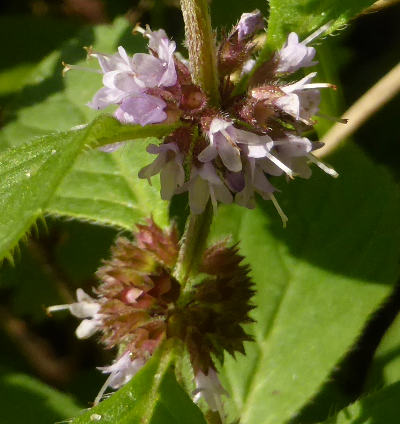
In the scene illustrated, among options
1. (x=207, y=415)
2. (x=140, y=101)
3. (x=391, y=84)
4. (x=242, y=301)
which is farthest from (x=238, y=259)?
(x=391, y=84)

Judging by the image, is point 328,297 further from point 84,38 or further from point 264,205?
point 84,38

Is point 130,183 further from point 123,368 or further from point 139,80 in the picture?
point 139,80

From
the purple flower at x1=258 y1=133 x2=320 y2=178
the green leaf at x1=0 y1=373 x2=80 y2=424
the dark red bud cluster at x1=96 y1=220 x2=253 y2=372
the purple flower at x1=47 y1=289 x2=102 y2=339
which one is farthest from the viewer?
the green leaf at x1=0 y1=373 x2=80 y2=424

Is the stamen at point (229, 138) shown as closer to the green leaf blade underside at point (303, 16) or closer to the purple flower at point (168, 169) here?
the purple flower at point (168, 169)

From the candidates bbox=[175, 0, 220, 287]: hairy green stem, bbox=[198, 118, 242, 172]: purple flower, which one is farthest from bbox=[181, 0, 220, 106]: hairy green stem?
bbox=[198, 118, 242, 172]: purple flower

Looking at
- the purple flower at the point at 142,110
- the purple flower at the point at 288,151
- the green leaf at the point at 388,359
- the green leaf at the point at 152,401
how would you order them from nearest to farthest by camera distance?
the purple flower at the point at 142,110 < the purple flower at the point at 288,151 < the green leaf at the point at 152,401 < the green leaf at the point at 388,359

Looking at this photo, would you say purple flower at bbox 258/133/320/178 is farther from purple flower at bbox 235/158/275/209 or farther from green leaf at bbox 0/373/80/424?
green leaf at bbox 0/373/80/424

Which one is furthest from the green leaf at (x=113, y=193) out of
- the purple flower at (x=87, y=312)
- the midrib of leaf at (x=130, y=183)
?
the purple flower at (x=87, y=312)
